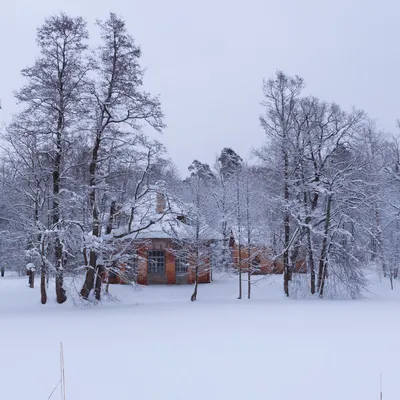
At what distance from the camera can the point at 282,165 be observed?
23.3 meters

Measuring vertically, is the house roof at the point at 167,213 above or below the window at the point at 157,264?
above

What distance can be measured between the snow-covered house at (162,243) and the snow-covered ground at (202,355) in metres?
5.96

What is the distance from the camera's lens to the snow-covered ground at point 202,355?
20.7 ft

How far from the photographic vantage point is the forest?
17.9 meters

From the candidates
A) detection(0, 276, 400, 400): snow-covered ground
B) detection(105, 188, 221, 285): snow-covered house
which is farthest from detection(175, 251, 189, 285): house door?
detection(0, 276, 400, 400): snow-covered ground

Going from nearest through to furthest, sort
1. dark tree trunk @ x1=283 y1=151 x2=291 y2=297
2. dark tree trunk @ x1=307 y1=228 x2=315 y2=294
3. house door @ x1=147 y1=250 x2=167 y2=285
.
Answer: dark tree trunk @ x1=307 y1=228 x2=315 y2=294, dark tree trunk @ x1=283 y1=151 x2=291 y2=297, house door @ x1=147 y1=250 x2=167 y2=285

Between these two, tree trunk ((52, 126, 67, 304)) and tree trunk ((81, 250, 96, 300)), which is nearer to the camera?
tree trunk ((52, 126, 67, 304))

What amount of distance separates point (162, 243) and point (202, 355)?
21.4m

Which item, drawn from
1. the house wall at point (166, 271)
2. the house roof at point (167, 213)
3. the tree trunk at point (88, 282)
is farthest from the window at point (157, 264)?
the tree trunk at point (88, 282)

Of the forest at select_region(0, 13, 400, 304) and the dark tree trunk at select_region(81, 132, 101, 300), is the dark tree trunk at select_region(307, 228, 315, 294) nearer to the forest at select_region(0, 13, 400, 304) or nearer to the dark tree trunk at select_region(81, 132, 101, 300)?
the forest at select_region(0, 13, 400, 304)

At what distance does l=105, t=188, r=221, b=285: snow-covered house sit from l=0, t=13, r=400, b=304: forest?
0.24 meters

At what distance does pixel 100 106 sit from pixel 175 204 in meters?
5.85

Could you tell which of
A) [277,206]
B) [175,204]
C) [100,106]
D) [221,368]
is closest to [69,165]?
[100,106]

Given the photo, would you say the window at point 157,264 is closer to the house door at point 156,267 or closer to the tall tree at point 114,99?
the house door at point 156,267
